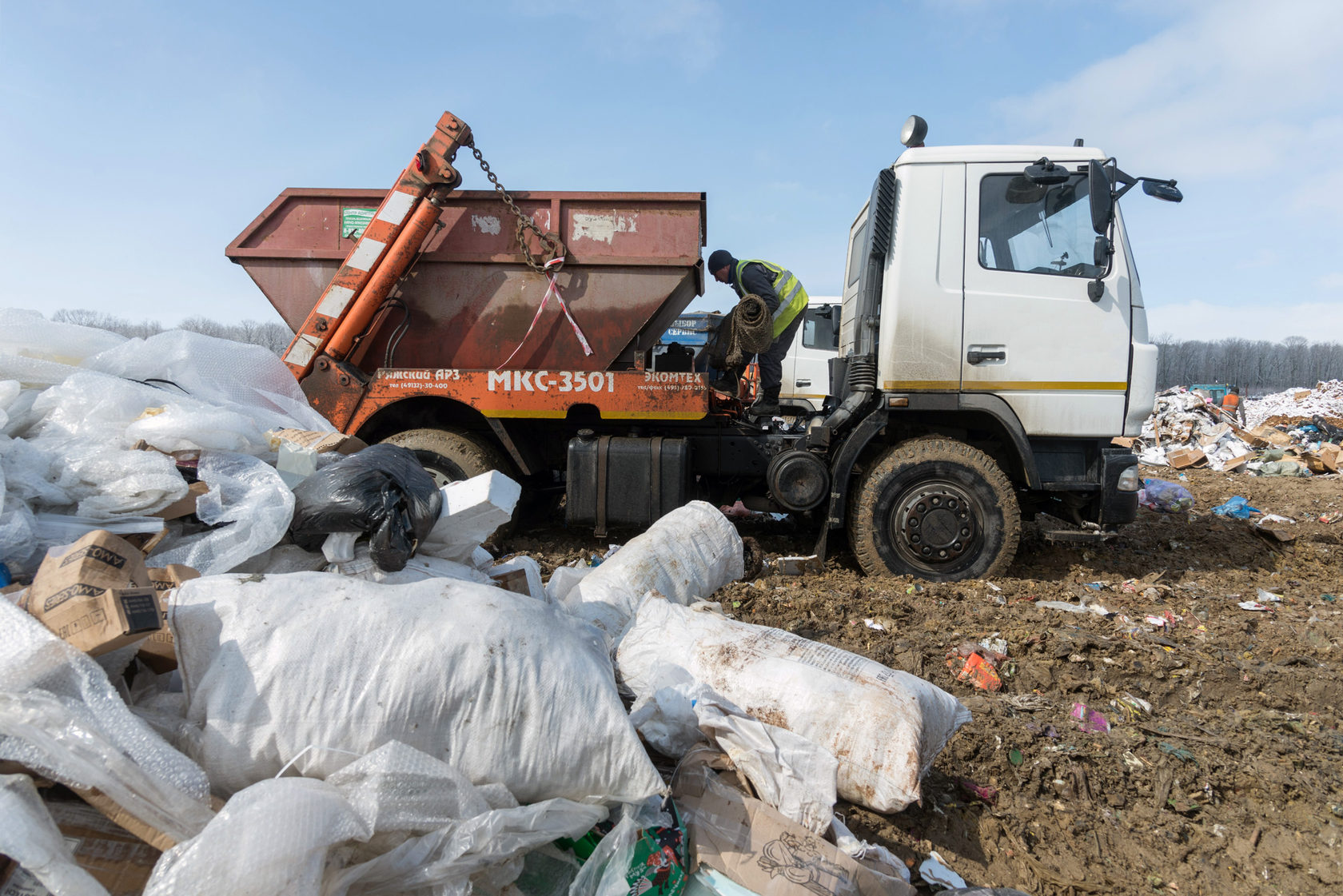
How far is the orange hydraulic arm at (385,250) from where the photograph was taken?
4.30 m

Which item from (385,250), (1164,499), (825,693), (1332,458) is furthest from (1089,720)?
(1332,458)

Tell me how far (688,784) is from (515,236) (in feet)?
12.0

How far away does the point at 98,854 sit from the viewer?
1200mm

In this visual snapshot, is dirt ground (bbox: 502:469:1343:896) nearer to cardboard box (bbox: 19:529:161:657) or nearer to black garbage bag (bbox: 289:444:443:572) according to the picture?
black garbage bag (bbox: 289:444:443:572)

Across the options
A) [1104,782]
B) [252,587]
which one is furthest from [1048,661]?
[252,587]

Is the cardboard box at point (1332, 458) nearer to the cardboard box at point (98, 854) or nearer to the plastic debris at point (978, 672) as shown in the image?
the plastic debris at point (978, 672)

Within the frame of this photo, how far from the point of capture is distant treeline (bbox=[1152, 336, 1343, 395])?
94.9ft

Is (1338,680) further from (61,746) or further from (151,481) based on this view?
(151,481)

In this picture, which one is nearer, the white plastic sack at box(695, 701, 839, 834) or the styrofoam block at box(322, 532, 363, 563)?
the white plastic sack at box(695, 701, 839, 834)

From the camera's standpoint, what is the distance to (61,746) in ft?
3.93

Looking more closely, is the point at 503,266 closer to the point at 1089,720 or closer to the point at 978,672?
the point at 978,672

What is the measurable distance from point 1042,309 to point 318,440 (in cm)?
355

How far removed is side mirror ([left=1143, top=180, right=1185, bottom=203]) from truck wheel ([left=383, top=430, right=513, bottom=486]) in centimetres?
389

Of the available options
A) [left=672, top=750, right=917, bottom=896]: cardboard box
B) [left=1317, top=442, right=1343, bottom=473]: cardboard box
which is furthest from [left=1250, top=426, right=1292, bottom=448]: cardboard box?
[left=672, top=750, right=917, bottom=896]: cardboard box
